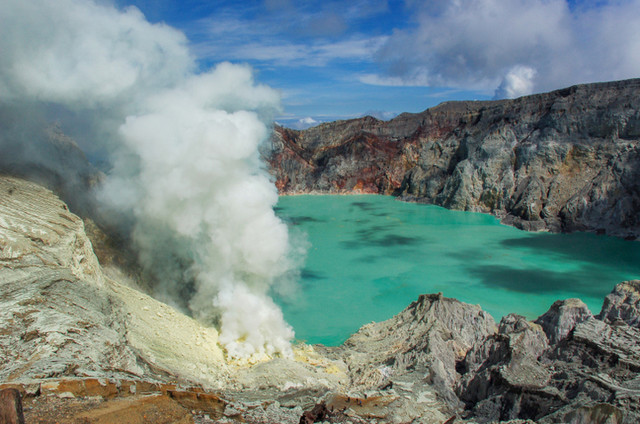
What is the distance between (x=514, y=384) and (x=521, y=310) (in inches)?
381

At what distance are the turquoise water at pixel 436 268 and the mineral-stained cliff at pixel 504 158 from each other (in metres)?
4.06

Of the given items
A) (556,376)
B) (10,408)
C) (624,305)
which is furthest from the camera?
(624,305)

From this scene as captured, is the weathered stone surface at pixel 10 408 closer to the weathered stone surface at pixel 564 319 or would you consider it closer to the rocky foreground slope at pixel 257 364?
the rocky foreground slope at pixel 257 364

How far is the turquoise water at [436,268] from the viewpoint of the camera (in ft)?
54.5

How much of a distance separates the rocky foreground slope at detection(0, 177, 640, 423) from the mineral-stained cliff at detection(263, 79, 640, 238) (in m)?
25.1

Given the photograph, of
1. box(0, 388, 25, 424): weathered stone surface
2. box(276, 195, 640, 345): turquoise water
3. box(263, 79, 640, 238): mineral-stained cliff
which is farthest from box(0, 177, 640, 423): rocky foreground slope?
box(263, 79, 640, 238): mineral-stained cliff

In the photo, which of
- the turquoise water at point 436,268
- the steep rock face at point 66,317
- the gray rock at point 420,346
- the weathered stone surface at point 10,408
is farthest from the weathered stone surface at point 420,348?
the weathered stone surface at point 10,408

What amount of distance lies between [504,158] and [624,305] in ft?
116

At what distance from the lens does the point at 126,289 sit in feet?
36.6

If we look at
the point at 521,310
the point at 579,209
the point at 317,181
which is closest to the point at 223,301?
the point at 521,310

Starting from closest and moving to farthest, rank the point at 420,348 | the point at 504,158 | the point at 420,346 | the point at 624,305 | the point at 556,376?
the point at 556,376 < the point at 420,348 < the point at 420,346 < the point at 624,305 < the point at 504,158

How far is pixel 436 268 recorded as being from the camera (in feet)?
73.9

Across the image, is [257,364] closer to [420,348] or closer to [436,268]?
[420,348]

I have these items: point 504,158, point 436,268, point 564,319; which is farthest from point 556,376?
point 504,158
